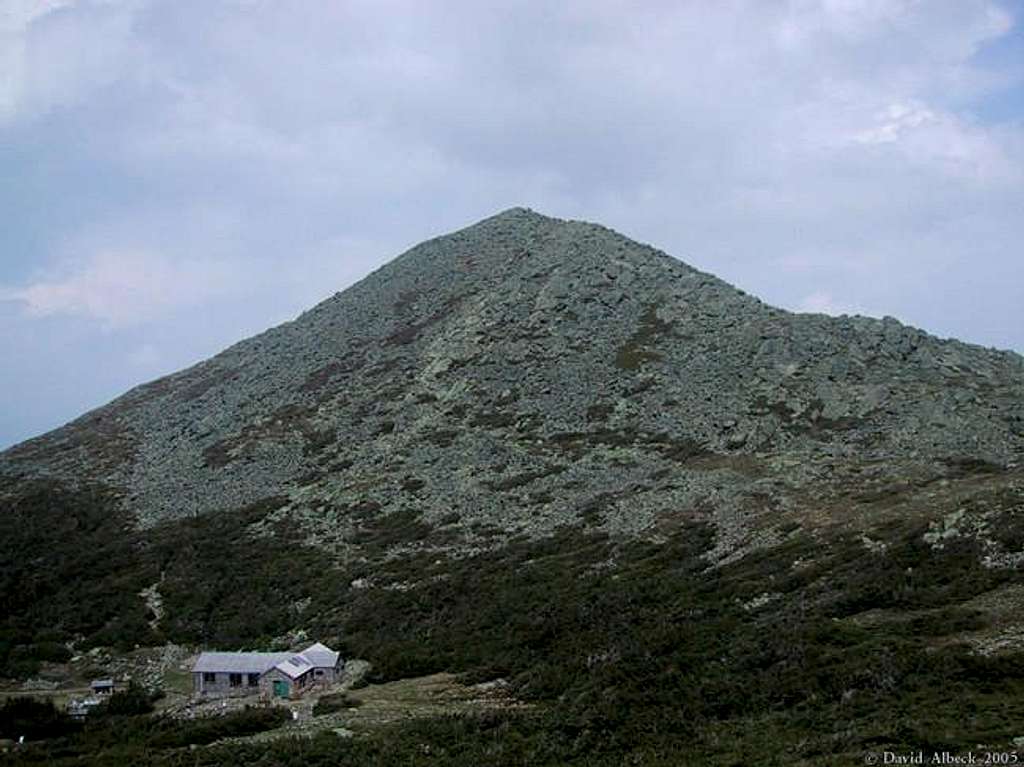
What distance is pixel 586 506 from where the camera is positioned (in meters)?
52.4

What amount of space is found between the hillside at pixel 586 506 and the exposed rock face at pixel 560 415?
33cm

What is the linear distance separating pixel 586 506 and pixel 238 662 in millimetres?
→ 22723

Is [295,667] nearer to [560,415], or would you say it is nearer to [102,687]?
[102,687]

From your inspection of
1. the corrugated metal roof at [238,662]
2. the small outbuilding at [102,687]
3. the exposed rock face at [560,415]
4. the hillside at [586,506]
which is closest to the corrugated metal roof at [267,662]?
the corrugated metal roof at [238,662]

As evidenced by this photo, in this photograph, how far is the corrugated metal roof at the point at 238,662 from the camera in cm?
3675

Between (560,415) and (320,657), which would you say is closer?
(320,657)

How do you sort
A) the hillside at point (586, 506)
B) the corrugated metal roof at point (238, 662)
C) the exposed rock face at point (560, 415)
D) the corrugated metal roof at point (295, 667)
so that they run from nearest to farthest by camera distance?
the hillside at point (586, 506) → the corrugated metal roof at point (295, 667) → the corrugated metal roof at point (238, 662) → the exposed rock face at point (560, 415)

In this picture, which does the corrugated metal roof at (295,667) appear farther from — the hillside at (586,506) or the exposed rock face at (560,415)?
the exposed rock face at (560,415)

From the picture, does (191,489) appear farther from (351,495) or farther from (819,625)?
(819,625)

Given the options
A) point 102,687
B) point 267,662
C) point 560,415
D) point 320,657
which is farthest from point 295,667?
point 560,415

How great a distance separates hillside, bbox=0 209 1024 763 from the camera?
26109mm

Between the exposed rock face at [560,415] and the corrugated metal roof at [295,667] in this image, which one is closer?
the corrugated metal roof at [295,667]

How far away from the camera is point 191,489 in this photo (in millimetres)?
69688

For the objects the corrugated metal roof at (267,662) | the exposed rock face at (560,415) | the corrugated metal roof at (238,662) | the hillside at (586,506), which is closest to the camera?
the hillside at (586,506)
